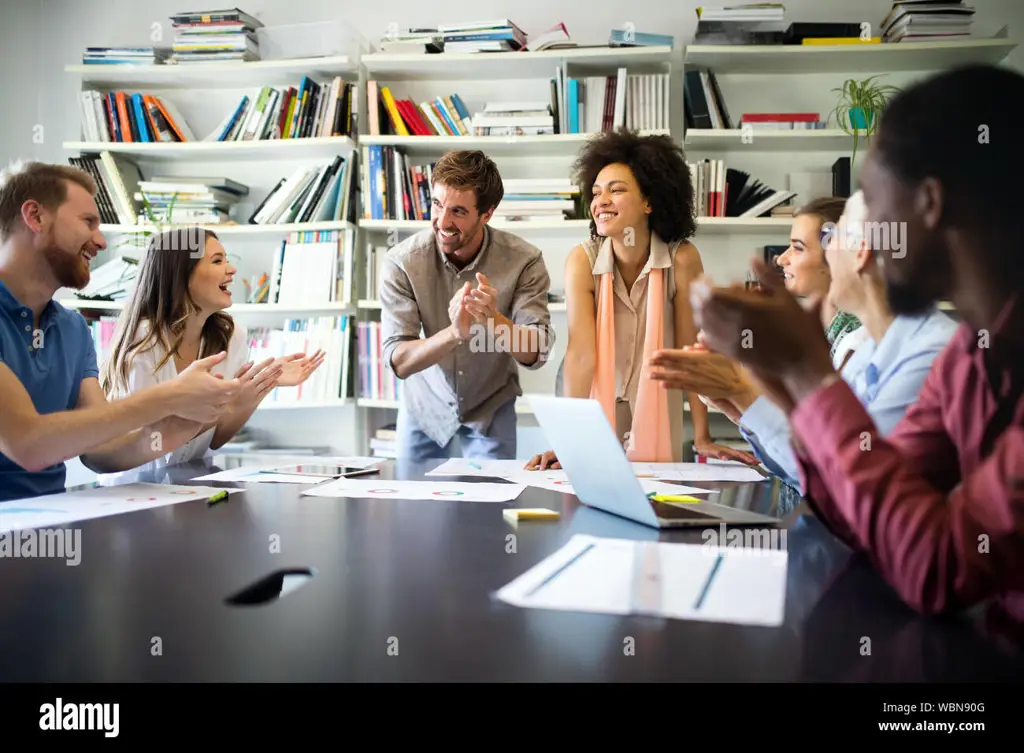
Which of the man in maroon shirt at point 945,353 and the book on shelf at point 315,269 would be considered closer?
the man in maroon shirt at point 945,353

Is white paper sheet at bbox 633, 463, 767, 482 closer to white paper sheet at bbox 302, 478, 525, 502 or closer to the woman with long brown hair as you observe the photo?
white paper sheet at bbox 302, 478, 525, 502

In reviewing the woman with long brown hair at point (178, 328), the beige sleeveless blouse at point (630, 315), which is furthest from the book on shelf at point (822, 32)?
the woman with long brown hair at point (178, 328)

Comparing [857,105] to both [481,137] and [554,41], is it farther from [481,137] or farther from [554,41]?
[481,137]

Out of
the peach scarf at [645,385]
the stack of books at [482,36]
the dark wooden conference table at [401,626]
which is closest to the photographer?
the dark wooden conference table at [401,626]

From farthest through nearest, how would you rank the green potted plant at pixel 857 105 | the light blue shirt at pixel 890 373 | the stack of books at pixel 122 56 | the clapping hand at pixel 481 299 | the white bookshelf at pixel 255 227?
1. the stack of books at pixel 122 56
2. the white bookshelf at pixel 255 227
3. the green potted plant at pixel 857 105
4. the clapping hand at pixel 481 299
5. the light blue shirt at pixel 890 373

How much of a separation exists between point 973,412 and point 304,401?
115 inches

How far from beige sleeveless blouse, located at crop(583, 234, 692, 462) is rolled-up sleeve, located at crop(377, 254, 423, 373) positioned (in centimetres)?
54

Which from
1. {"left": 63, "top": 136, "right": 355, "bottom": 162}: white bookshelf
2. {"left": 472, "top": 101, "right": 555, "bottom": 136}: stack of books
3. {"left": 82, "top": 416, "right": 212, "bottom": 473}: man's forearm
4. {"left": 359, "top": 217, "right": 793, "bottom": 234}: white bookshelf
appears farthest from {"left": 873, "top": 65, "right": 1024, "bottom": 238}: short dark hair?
{"left": 63, "top": 136, "right": 355, "bottom": 162}: white bookshelf

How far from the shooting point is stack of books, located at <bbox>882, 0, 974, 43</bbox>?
2.97 metres

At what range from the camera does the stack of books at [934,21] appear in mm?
2975

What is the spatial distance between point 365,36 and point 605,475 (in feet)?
9.83

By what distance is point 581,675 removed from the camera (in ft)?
1.96

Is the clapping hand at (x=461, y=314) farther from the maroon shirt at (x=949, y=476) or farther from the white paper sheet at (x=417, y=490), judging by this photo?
the maroon shirt at (x=949, y=476)

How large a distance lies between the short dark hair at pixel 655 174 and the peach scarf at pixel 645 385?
0.53ft
